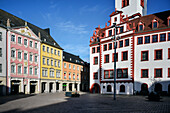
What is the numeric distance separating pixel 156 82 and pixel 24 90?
31.4m

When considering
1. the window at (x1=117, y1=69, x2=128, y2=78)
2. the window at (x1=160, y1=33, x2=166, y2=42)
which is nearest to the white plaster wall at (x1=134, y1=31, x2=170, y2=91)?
the window at (x1=160, y1=33, x2=166, y2=42)

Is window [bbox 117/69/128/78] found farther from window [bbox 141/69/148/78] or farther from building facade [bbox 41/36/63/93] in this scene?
building facade [bbox 41/36/63/93]

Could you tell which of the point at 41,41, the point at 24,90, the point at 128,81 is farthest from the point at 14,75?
the point at 128,81

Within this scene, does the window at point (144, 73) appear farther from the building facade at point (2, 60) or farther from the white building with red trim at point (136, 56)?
the building facade at point (2, 60)

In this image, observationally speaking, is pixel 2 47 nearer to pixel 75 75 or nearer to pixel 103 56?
pixel 103 56

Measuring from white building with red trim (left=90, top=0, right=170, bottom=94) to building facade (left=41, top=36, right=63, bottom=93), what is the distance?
14.1m

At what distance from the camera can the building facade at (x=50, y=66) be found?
161 feet

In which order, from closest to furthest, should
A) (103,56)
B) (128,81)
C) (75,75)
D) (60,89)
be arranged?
1. (128,81)
2. (103,56)
3. (60,89)
4. (75,75)

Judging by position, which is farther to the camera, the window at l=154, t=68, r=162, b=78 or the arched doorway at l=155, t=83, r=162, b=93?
the window at l=154, t=68, r=162, b=78

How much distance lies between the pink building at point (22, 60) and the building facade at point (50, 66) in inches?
105

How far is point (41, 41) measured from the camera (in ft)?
158

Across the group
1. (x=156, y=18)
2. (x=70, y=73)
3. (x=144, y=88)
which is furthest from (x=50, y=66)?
(x=156, y=18)

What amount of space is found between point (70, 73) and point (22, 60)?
24.7 meters

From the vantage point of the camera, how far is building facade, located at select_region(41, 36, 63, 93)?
49.2 metres
